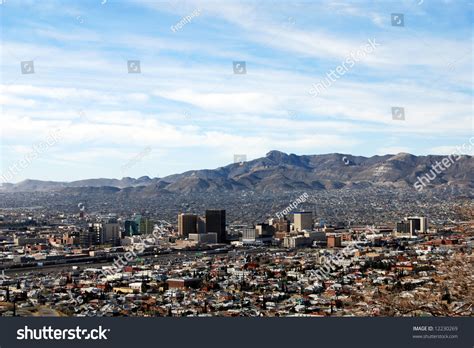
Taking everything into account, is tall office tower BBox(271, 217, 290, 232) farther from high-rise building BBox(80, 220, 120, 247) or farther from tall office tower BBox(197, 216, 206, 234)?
high-rise building BBox(80, 220, 120, 247)

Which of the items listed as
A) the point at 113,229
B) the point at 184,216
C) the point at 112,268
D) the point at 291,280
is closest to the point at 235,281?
the point at 291,280

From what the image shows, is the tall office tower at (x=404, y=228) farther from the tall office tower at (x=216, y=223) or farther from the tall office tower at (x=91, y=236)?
the tall office tower at (x=91, y=236)

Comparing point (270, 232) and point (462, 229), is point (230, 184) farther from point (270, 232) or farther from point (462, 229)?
point (462, 229)

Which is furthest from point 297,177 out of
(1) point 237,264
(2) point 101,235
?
(1) point 237,264

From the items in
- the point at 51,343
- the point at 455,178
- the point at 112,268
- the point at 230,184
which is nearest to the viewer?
the point at 51,343

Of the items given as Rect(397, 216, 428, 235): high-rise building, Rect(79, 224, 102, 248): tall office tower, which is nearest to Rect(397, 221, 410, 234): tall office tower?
Rect(397, 216, 428, 235): high-rise building

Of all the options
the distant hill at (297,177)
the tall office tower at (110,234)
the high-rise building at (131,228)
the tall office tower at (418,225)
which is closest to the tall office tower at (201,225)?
the high-rise building at (131,228)
